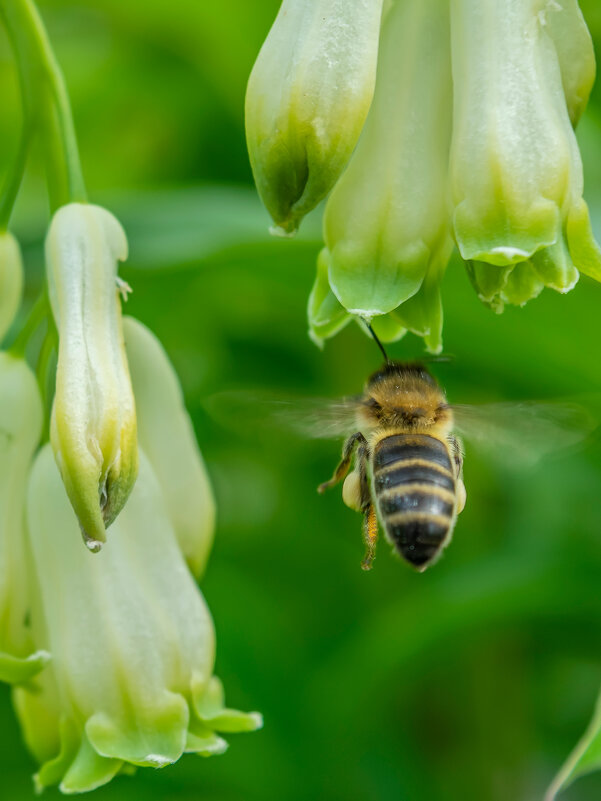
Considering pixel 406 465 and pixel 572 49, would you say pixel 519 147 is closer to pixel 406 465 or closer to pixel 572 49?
pixel 572 49

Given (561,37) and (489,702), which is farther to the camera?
(489,702)

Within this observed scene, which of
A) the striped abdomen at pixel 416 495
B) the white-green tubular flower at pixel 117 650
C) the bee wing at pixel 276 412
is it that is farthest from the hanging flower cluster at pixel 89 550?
the striped abdomen at pixel 416 495

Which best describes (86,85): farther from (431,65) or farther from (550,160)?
(550,160)

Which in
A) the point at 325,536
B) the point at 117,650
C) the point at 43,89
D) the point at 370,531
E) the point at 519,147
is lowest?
the point at 325,536

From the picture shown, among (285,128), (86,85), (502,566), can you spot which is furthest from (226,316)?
(285,128)

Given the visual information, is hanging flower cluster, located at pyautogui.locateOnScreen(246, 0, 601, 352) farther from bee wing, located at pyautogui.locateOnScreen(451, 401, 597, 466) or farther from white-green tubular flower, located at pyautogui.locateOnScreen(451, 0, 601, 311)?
bee wing, located at pyautogui.locateOnScreen(451, 401, 597, 466)

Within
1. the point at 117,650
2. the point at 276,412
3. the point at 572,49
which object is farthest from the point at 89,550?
the point at 572,49
